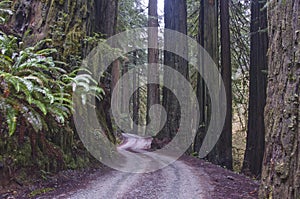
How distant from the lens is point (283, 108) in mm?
2846

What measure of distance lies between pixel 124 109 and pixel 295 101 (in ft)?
70.7

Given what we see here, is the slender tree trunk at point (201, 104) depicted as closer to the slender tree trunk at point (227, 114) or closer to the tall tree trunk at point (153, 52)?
the slender tree trunk at point (227, 114)

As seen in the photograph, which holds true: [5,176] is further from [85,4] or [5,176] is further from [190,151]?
[190,151]

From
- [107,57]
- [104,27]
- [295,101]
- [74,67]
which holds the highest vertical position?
[104,27]

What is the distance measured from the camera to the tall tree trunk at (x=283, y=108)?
2.67 m

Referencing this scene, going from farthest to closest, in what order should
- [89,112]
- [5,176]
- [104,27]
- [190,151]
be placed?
[190,151]
[104,27]
[89,112]
[5,176]

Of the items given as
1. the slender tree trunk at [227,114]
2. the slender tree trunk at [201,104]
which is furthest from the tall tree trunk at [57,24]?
the slender tree trunk at [201,104]

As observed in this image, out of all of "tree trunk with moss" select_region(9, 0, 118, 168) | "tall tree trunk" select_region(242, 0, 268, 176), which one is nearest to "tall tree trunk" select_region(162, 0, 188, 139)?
"tall tree trunk" select_region(242, 0, 268, 176)

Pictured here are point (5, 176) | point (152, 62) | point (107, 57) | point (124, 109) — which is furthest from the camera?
point (124, 109)

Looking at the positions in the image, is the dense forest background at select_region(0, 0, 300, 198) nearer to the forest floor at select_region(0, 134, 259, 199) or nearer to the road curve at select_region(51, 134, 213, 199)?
the forest floor at select_region(0, 134, 259, 199)

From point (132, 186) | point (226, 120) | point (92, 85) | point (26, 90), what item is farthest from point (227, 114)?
point (26, 90)

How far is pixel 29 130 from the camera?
417 centimetres

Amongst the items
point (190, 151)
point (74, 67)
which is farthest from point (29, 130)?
point (190, 151)

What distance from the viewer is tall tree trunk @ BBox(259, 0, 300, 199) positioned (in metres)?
2.67
